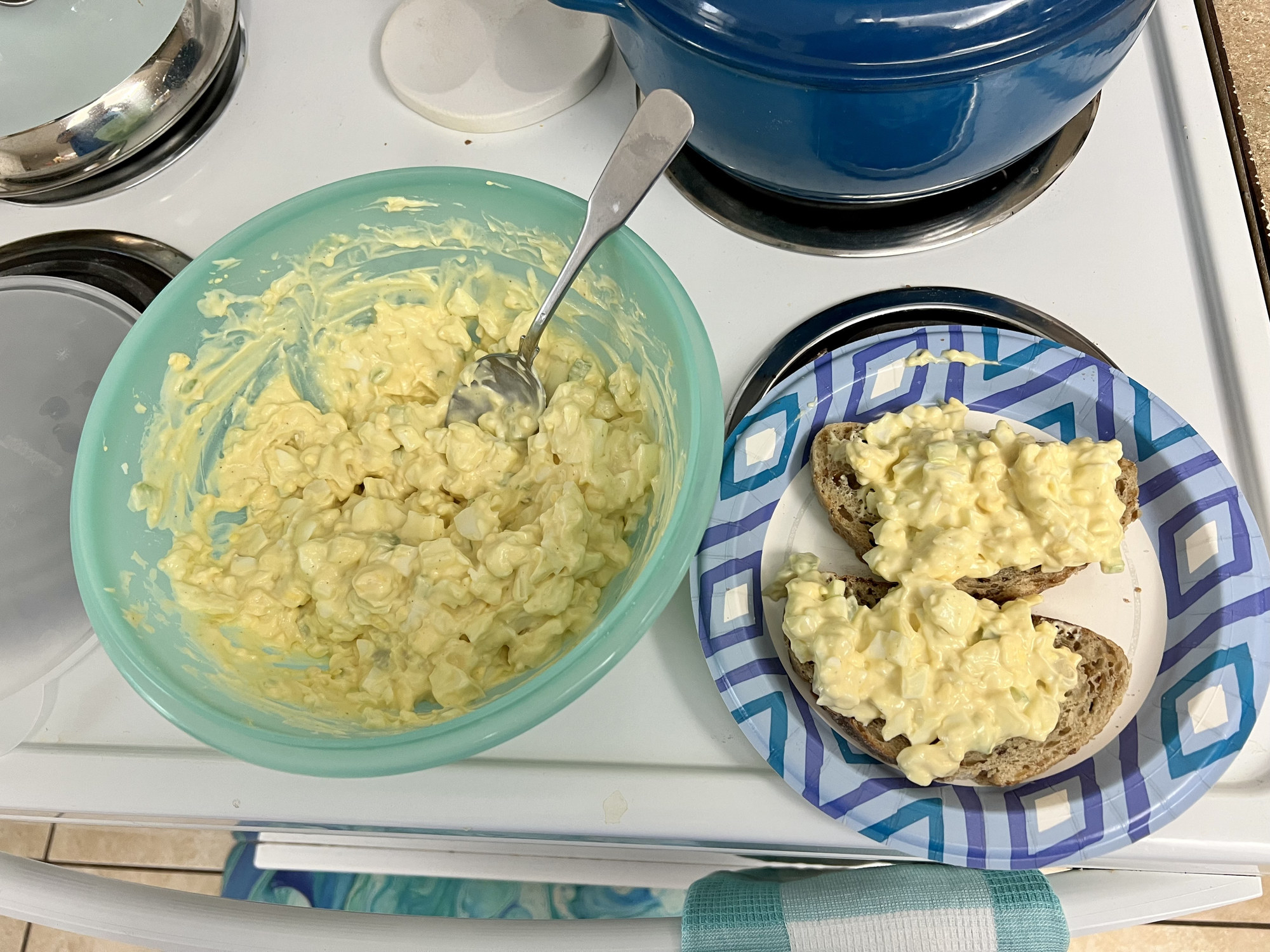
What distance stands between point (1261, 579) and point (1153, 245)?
0.35 metres

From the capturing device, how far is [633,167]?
68 centimetres

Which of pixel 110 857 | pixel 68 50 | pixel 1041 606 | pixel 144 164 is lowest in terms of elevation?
pixel 110 857

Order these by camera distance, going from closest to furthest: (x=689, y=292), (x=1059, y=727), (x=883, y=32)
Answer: (x=883, y=32) < (x=1059, y=727) < (x=689, y=292)

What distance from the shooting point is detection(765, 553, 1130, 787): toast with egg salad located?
621 mm

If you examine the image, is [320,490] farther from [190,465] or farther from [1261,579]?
[1261,579]

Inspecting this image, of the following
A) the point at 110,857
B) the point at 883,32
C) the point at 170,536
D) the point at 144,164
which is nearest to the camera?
the point at 883,32

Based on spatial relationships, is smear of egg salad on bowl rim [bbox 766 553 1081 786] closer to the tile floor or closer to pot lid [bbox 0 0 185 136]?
pot lid [bbox 0 0 185 136]

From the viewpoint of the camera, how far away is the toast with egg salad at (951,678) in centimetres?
62

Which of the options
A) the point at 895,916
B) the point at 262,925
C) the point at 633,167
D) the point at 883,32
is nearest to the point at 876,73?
the point at 883,32

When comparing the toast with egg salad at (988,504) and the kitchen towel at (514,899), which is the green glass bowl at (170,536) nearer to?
the toast with egg salad at (988,504)

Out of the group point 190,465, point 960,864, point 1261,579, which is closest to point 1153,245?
point 1261,579

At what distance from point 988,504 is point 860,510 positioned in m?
0.10

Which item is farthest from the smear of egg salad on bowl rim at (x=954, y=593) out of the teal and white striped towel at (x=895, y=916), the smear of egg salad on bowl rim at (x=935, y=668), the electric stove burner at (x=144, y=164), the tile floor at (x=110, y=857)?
the tile floor at (x=110, y=857)

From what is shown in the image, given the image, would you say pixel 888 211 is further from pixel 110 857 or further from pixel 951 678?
pixel 110 857
